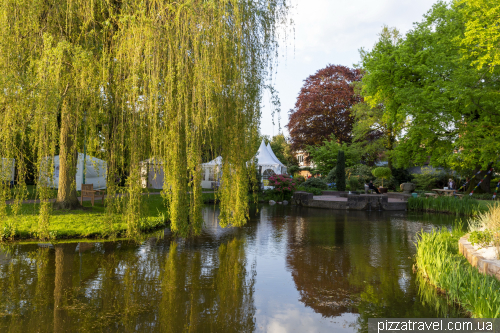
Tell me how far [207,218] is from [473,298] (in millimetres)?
10263

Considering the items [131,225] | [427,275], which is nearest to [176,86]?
[131,225]

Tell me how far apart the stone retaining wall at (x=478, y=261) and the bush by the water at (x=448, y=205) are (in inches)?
370

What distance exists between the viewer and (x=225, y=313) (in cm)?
434

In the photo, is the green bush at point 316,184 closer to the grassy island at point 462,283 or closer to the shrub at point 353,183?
the shrub at point 353,183

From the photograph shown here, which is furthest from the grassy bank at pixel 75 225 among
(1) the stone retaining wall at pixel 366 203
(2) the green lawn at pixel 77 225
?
(1) the stone retaining wall at pixel 366 203

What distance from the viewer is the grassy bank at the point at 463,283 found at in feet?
13.3

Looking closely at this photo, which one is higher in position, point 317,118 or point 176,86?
point 317,118


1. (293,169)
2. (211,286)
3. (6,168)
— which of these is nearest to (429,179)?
(293,169)

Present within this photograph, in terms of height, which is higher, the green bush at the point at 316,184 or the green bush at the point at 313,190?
the green bush at the point at 316,184

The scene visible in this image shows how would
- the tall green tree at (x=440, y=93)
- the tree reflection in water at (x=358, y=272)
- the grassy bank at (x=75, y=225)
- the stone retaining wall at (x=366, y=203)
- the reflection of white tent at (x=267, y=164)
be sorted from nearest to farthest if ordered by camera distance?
the tree reflection in water at (x=358, y=272) → the grassy bank at (x=75, y=225) → the tall green tree at (x=440, y=93) → the stone retaining wall at (x=366, y=203) → the reflection of white tent at (x=267, y=164)

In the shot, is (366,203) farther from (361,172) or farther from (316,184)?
(361,172)

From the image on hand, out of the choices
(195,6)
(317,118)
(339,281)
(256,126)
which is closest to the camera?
Result: (339,281)

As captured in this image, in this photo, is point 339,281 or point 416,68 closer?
point 339,281

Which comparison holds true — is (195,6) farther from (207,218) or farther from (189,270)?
(207,218)
